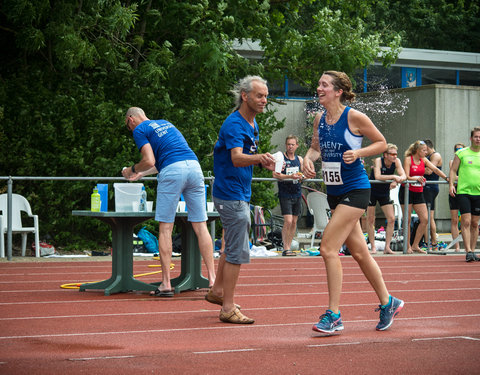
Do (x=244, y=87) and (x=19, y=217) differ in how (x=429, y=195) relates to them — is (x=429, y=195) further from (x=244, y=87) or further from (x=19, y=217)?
(x=244, y=87)

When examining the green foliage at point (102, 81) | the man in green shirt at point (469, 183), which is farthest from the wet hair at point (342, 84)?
the green foliage at point (102, 81)

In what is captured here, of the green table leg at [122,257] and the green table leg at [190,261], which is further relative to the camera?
the green table leg at [190,261]

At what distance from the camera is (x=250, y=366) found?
5070 millimetres

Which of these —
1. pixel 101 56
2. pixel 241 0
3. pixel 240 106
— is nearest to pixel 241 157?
pixel 240 106

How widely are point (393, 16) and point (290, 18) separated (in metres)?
21.7

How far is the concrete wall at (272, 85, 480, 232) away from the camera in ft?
71.8

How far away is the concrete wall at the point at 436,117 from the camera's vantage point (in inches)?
861

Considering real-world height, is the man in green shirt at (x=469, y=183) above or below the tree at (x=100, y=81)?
below

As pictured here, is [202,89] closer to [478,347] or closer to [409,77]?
[478,347]

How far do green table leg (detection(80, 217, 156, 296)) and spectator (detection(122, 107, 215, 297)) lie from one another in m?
0.52

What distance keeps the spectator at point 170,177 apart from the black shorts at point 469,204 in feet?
20.7

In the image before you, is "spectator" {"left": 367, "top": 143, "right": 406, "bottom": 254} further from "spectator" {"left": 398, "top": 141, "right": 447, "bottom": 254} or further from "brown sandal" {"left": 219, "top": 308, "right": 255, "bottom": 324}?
"brown sandal" {"left": 219, "top": 308, "right": 255, "bottom": 324}

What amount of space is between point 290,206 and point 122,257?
5.80m

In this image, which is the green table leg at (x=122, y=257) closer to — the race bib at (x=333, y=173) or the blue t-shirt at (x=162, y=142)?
the blue t-shirt at (x=162, y=142)
